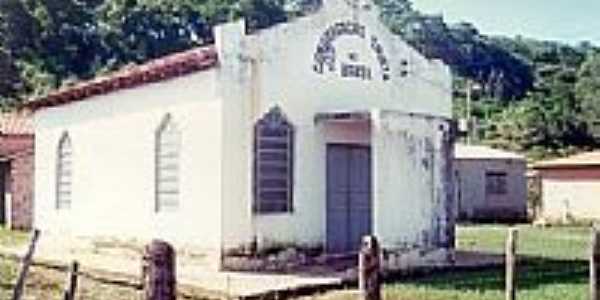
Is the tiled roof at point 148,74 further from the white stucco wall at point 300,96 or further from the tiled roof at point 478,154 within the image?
the tiled roof at point 478,154

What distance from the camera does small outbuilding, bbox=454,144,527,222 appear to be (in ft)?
156

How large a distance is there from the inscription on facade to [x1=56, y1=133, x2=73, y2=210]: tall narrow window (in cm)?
726

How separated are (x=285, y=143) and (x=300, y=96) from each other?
96cm

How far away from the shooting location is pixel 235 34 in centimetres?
1911

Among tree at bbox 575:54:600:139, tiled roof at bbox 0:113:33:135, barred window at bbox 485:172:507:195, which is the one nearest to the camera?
tiled roof at bbox 0:113:33:135

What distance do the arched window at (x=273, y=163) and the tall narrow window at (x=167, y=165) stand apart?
5.69 ft

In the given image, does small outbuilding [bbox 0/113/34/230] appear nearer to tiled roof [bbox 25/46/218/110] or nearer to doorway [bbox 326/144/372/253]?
tiled roof [bbox 25/46/218/110]

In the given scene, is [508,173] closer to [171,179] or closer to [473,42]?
[171,179]

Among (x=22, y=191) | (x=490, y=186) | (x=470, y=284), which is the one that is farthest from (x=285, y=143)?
(x=490, y=186)

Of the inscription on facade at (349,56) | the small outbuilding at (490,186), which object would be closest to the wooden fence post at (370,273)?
the inscription on facade at (349,56)

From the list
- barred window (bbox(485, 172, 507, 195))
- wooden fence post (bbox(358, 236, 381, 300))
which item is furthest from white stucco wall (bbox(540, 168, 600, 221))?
wooden fence post (bbox(358, 236, 381, 300))

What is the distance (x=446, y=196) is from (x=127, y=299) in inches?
351

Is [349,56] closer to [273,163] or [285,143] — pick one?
[285,143]

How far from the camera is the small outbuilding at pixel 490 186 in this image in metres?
47.7
